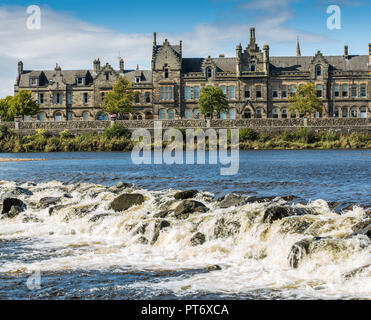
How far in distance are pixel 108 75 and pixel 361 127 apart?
134 feet

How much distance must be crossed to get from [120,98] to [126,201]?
61022 mm

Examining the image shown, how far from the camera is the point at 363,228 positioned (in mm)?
12414

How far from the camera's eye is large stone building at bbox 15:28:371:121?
81.1m

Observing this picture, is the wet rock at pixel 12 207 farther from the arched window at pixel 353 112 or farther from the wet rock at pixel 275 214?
the arched window at pixel 353 112

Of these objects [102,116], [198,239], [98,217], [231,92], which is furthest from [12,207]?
[102,116]

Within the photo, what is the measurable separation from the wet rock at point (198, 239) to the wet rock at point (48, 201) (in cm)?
828

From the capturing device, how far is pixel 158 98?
3236 inches

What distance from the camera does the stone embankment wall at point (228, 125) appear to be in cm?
6788

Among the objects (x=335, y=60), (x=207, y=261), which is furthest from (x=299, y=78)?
(x=207, y=261)

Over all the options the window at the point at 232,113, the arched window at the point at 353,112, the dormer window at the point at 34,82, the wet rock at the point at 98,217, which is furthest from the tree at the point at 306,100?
the wet rock at the point at 98,217

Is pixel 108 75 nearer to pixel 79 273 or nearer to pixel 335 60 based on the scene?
pixel 335 60

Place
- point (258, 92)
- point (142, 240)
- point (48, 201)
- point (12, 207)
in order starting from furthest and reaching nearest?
point (258, 92), point (48, 201), point (12, 207), point (142, 240)

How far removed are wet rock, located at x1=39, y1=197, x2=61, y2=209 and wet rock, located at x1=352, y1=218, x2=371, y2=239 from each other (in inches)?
473

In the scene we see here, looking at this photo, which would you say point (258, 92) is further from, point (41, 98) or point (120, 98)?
point (41, 98)
